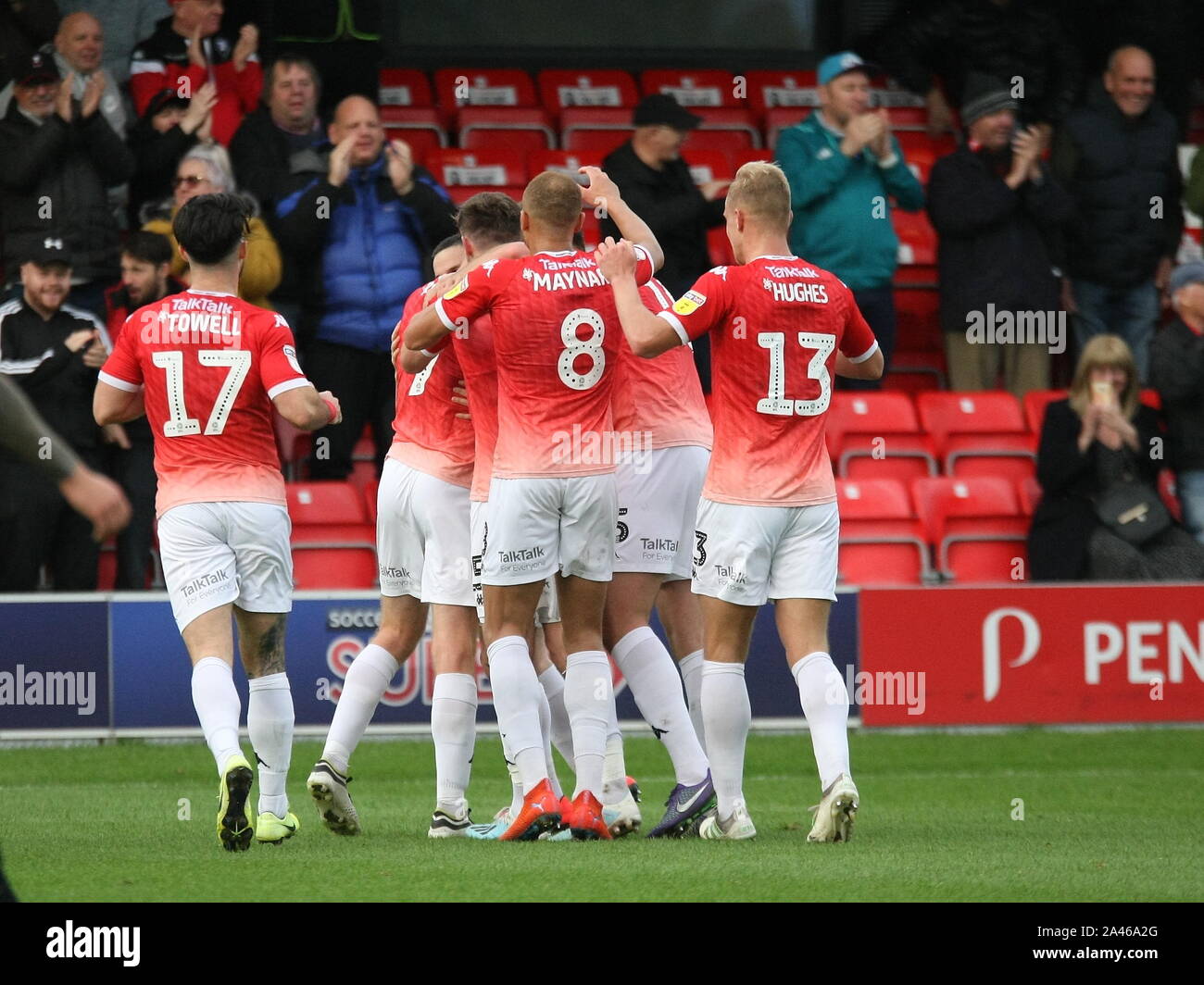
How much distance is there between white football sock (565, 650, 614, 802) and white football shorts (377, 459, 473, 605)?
20.4 inches

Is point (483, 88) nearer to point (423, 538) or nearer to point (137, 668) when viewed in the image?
point (137, 668)

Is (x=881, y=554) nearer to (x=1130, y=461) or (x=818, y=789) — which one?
(x=1130, y=461)

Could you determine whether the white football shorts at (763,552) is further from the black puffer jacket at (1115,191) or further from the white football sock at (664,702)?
the black puffer jacket at (1115,191)

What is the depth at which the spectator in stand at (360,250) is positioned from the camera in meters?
11.2

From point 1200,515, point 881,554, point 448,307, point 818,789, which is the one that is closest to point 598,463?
point 448,307

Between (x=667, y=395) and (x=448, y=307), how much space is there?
1.30 meters

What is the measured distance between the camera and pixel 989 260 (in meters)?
12.3

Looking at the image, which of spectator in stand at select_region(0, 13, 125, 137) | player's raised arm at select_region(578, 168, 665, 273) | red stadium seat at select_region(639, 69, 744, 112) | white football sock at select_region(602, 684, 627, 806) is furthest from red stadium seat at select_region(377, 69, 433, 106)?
white football sock at select_region(602, 684, 627, 806)

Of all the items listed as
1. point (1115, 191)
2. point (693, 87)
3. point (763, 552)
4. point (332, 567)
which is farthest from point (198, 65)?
point (763, 552)

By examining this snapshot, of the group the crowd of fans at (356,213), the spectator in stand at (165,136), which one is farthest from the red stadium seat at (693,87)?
the spectator in stand at (165,136)

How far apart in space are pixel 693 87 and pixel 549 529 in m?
9.14

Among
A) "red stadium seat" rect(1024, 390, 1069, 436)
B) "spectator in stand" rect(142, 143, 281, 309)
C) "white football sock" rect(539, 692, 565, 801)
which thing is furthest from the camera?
"red stadium seat" rect(1024, 390, 1069, 436)

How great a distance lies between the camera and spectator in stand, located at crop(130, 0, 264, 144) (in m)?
12.3

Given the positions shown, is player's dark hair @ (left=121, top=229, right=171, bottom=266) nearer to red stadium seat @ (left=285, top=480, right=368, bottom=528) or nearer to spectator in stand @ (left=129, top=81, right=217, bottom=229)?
spectator in stand @ (left=129, top=81, right=217, bottom=229)
